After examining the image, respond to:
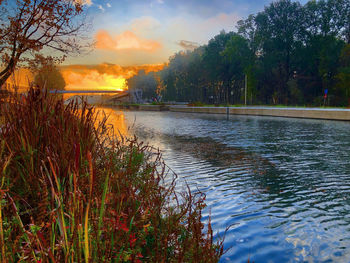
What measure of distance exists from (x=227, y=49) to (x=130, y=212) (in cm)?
6863

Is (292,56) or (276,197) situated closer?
(276,197)

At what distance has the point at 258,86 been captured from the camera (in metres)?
70.8

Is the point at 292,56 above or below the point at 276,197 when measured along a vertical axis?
above

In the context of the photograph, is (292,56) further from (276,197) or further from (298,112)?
(276,197)

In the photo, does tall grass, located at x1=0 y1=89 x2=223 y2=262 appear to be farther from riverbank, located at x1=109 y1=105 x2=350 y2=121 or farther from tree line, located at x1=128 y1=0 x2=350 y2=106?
tree line, located at x1=128 y1=0 x2=350 y2=106

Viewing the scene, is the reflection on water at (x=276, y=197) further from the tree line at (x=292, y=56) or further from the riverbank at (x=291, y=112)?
the tree line at (x=292, y=56)

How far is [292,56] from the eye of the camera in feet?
203

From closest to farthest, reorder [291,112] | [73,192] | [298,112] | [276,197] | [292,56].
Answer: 1. [73,192]
2. [276,197]
3. [298,112]
4. [291,112]
5. [292,56]

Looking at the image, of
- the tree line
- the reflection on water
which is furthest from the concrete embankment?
the tree line

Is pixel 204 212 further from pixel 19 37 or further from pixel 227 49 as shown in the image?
pixel 227 49

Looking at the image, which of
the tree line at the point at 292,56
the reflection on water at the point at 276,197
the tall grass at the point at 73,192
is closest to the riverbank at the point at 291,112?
the reflection on water at the point at 276,197

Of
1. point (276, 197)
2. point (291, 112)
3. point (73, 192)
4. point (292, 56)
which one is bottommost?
point (276, 197)

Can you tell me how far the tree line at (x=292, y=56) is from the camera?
5659 cm

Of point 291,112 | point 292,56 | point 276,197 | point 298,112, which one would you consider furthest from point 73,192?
point 292,56
